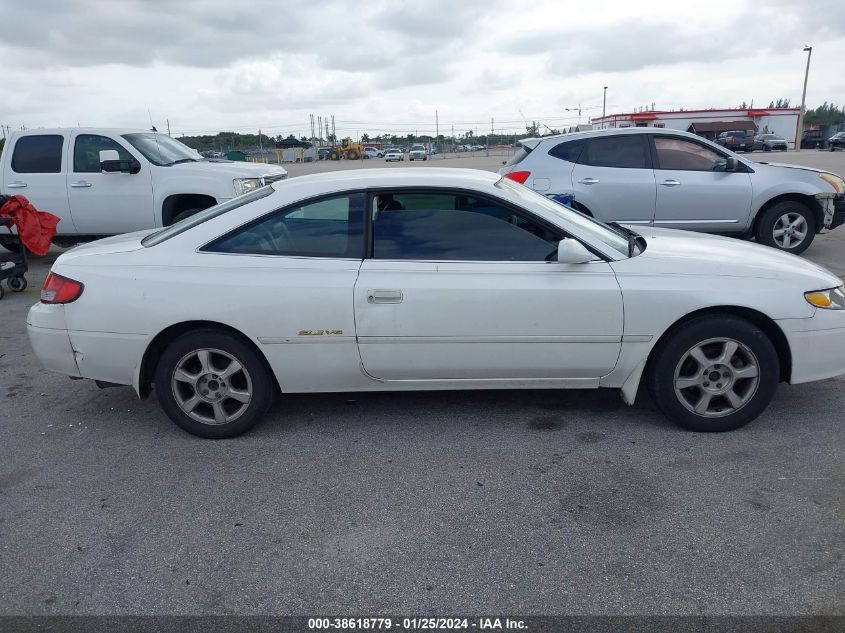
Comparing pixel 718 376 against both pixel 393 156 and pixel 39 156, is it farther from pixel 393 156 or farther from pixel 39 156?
pixel 393 156

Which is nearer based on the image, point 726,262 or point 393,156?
point 726,262

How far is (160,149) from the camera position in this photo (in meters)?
9.73

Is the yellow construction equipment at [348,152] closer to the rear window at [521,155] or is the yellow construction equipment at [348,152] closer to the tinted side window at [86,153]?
the tinted side window at [86,153]

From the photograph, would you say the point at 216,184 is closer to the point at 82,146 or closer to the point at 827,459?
the point at 82,146

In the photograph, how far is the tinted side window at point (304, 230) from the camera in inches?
154

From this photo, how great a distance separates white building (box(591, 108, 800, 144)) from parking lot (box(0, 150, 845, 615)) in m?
48.4

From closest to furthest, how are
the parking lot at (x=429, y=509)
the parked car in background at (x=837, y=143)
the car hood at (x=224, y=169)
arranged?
the parking lot at (x=429, y=509)
the car hood at (x=224, y=169)
the parked car in background at (x=837, y=143)

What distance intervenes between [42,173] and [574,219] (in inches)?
324

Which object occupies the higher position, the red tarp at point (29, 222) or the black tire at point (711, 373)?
the red tarp at point (29, 222)

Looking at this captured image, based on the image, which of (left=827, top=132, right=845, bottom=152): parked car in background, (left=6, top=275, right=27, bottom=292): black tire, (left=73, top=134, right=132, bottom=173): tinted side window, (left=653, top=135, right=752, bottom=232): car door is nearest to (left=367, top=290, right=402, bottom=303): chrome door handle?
(left=653, top=135, right=752, bottom=232): car door

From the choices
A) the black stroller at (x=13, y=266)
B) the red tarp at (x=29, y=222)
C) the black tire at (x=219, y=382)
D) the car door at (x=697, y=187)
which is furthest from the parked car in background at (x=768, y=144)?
the black tire at (x=219, y=382)

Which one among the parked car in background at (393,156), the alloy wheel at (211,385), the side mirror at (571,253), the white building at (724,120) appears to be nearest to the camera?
the side mirror at (571,253)

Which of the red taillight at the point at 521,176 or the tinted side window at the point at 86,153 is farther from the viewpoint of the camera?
the tinted side window at the point at 86,153

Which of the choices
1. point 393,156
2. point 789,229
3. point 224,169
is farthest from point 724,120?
point 224,169
